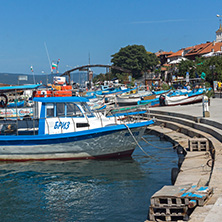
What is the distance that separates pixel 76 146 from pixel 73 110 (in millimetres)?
1736

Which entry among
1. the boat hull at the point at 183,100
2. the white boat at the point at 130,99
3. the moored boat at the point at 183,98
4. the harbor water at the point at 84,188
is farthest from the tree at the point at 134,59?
the harbor water at the point at 84,188

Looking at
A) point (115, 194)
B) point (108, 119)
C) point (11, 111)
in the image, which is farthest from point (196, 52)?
point (115, 194)

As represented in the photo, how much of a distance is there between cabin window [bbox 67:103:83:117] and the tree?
82.9m

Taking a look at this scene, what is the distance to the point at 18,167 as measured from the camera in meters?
16.5

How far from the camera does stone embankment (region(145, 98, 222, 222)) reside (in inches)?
310

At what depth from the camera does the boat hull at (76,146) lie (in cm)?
1623

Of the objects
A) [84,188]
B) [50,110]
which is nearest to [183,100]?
[50,110]

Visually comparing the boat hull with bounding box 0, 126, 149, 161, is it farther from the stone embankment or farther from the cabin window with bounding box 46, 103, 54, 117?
the stone embankment

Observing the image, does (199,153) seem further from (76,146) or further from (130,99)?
(130,99)

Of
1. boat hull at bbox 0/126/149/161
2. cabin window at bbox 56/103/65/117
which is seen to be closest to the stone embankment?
boat hull at bbox 0/126/149/161

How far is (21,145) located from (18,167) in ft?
3.29

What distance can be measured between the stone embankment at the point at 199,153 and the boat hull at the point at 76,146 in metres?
2.77

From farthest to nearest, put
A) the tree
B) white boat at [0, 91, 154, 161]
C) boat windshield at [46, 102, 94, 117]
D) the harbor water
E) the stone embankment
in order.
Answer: the tree, boat windshield at [46, 102, 94, 117], white boat at [0, 91, 154, 161], the harbor water, the stone embankment

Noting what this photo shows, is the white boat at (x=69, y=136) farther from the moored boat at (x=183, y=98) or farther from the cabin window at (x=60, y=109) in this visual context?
the moored boat at (x=183, y=98)
